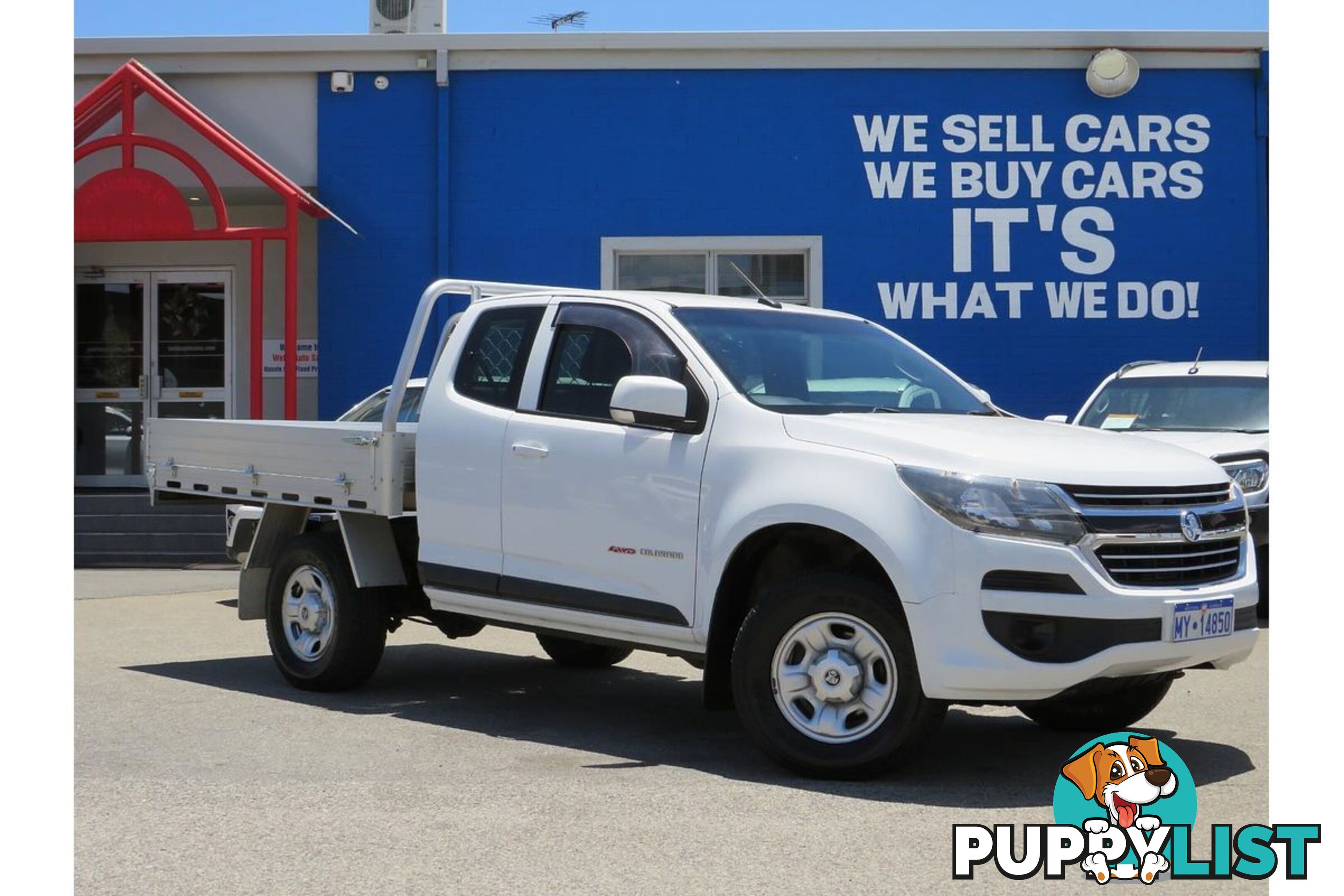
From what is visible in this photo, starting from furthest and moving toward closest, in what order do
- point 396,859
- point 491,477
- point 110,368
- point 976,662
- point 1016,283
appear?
point 110,368 → point 1016,283 → point 491,477 → point 976,662 → point 396,859

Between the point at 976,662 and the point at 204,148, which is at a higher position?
the point at 204,148

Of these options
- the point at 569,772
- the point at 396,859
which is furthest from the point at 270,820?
the point at 569,772

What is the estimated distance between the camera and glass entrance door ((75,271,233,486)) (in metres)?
18.4

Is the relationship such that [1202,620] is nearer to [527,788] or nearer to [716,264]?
[527,788]

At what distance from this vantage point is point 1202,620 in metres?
5.87

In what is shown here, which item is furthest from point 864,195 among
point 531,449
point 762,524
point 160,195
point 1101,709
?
point 762,524

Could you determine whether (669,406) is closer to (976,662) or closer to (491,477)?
(491,477)

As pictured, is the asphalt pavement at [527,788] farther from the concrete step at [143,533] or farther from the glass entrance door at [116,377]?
the glass entrance door at [116,377]

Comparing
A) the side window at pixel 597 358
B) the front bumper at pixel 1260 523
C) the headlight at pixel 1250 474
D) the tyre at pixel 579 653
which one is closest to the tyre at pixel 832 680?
the side window at pixel 597 358

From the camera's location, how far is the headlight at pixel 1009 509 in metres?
5.69

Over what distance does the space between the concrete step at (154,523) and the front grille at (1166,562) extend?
38.7ft

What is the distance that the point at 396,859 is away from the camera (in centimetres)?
494

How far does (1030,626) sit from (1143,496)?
67 centimetres

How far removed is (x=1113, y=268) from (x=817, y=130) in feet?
11.9
